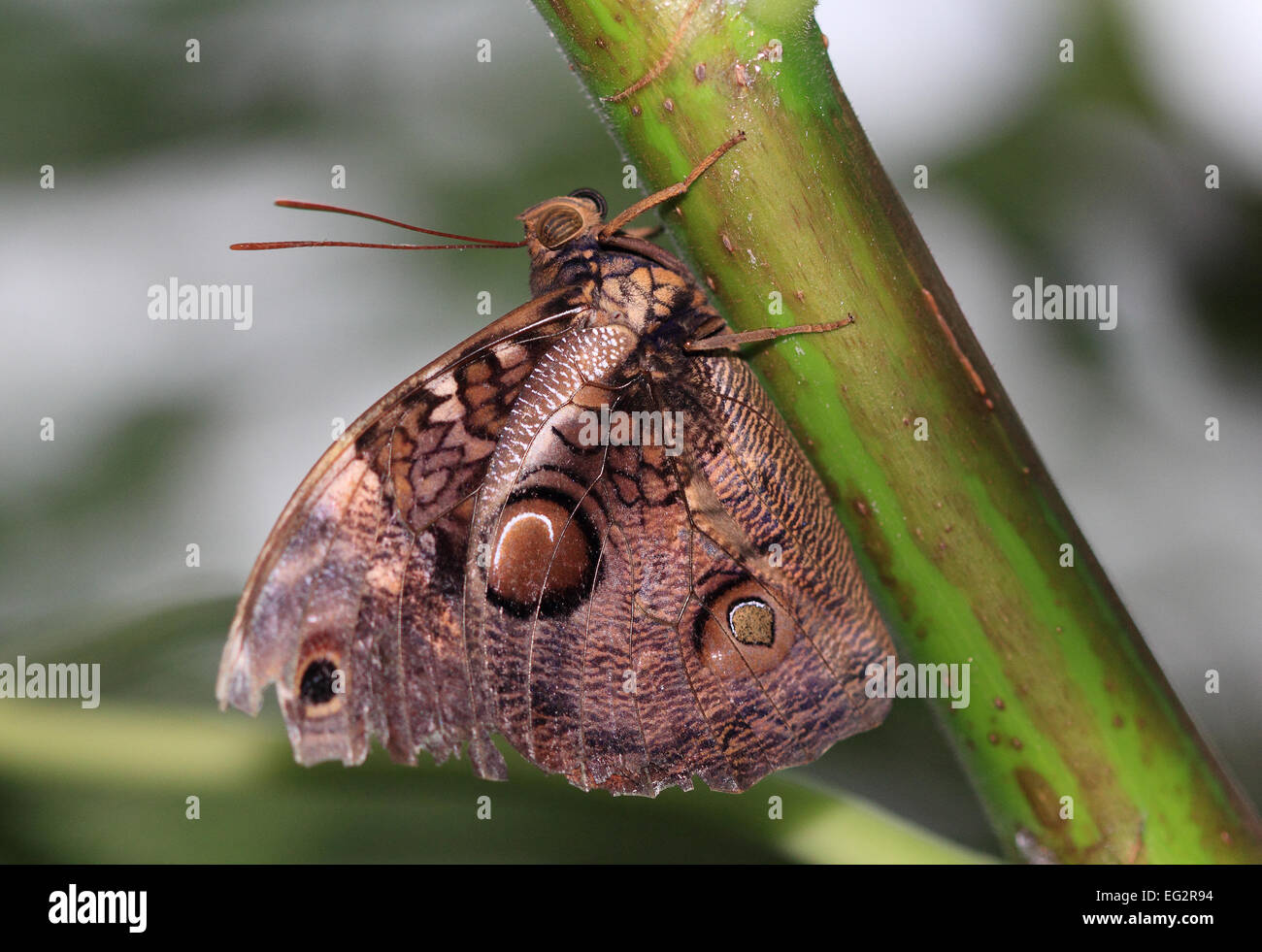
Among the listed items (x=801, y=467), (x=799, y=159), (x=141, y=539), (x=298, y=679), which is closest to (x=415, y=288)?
(x=141, y=539)

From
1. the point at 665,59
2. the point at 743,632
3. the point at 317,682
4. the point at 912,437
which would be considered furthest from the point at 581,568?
the point at 665,59

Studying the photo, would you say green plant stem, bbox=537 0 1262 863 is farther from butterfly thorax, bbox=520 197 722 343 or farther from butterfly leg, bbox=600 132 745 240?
butterfly thorax, bbox=520 197 722 343

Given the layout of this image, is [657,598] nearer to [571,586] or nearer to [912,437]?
[571,586]

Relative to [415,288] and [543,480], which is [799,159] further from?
[415,288]

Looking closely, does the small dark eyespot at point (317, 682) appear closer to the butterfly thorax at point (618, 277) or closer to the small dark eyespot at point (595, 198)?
the butterfly thorax at point (618, 277)

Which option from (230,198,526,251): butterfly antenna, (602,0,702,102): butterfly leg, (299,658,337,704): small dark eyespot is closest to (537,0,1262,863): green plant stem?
(602,0,702,102): butterfly leg

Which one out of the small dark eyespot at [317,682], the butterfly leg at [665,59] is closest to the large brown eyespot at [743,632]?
the small dark eyespot at [317,682]

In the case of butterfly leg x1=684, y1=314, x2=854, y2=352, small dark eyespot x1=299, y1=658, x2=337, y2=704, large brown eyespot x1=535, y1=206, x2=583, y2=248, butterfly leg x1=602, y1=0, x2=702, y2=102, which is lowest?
small dark eyespot x1=299, y1=658, x2=337, y2=704
